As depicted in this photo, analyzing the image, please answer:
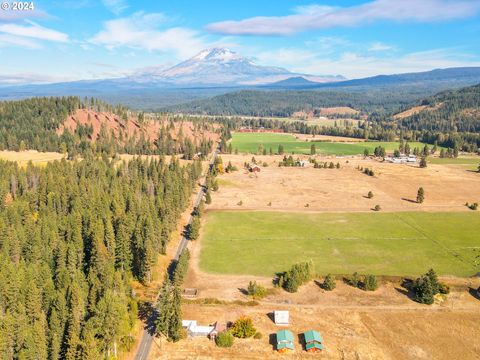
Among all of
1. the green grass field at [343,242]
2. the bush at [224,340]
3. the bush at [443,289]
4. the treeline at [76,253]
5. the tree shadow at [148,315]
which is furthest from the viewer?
the green grass field at [343,242]

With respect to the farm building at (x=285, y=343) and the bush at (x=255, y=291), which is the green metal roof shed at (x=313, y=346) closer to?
the farm building at (x=285, y=343)

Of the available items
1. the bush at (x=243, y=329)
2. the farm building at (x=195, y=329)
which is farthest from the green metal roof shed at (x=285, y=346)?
the farm building at (x=195, y=329)

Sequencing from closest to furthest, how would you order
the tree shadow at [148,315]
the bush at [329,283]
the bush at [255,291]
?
the tree shadow at [148,315] < the bush at [255,291] < the bush at [329,283]

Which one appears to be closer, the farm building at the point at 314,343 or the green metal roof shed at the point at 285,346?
the green metal roof shed at the point at 285,346

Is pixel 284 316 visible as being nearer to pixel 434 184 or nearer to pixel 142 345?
pixel 142 345

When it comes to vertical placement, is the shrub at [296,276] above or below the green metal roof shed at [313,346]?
above

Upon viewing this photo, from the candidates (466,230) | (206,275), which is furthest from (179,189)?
(466,230)
